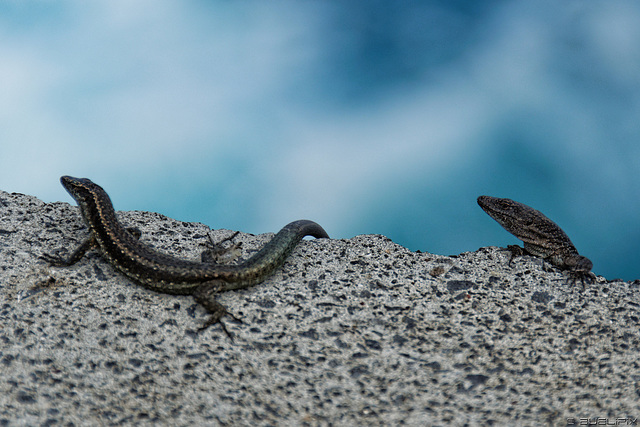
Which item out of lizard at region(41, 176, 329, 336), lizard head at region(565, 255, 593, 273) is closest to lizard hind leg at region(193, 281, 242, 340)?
lizard at region(41, 176, 329, 336)

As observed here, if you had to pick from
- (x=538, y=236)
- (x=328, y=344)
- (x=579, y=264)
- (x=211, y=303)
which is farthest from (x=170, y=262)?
(x=579, y=264)

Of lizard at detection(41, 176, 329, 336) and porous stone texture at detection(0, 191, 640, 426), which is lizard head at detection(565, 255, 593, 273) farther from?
lizard at detection(41, 176, 329, 336)

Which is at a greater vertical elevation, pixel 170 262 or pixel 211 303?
pixel 170 262

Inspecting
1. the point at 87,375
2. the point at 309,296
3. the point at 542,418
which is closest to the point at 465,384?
the point at 542,418

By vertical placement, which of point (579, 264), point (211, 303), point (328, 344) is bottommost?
point (328, 344)

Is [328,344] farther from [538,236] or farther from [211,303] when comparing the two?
[538,236]

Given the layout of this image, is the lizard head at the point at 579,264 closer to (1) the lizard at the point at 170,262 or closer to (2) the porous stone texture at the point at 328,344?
(2) the porous stone texture at the point at 328,344

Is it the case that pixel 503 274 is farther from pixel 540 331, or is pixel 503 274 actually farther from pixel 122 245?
pixel 122 245
